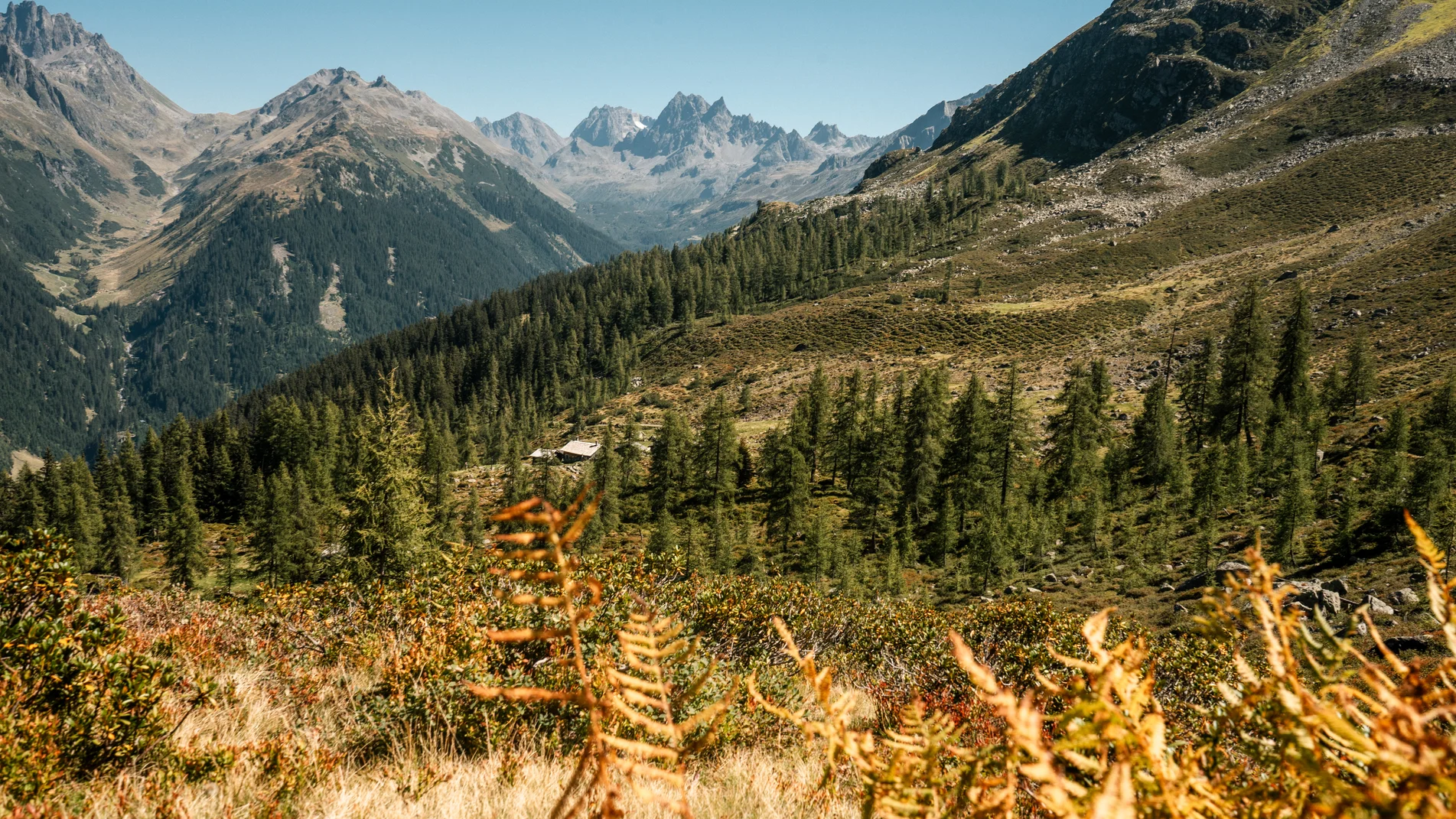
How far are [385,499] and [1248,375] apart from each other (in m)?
43.9

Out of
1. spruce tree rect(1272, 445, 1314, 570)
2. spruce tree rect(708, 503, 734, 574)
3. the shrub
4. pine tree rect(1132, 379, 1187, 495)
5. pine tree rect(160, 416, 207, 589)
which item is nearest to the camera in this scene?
the shrub

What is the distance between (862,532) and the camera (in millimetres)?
39594

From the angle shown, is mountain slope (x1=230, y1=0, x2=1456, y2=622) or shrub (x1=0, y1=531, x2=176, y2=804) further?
mountain slope (x1=230, y1=0, x2=1456, y2=622)

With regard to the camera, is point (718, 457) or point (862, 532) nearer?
point (862, 532)

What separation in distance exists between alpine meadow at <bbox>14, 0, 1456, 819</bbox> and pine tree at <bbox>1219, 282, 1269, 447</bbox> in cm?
22

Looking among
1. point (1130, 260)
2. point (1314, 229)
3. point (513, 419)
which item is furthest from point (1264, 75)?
point (513, 419)

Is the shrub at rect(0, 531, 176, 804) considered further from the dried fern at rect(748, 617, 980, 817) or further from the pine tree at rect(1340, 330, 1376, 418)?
the pine tree at rect(1340, 330, 1376, 418)

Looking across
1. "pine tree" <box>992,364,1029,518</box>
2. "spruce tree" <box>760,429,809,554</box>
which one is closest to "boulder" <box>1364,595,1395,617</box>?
"pine tree" <box>992,364,1029,518</box>

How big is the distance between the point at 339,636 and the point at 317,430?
3038 inches

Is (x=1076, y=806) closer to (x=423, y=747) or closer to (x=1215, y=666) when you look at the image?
(x=423, y=747)

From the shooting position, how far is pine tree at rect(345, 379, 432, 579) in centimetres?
2142

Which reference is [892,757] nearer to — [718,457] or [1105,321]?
[718,457]

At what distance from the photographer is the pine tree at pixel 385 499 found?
21422mm

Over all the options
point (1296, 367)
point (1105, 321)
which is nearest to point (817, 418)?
point (1296, 367)
